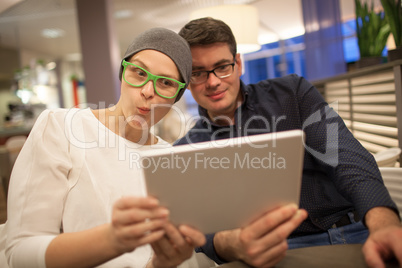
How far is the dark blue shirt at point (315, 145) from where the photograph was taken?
3.40 ft

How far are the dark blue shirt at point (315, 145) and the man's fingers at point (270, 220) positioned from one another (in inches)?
14.5

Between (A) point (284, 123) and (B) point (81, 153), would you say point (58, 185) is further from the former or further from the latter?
(A) point (284, 123)

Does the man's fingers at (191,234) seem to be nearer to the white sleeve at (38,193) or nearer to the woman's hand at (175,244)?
the woman's hand at (175,244)

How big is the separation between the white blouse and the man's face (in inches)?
17.3

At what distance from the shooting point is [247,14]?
293 cm

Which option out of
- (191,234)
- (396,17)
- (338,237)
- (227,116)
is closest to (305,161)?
(338,237)

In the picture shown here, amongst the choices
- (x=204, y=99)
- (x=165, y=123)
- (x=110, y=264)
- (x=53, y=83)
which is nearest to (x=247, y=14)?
(x=204, y=99)

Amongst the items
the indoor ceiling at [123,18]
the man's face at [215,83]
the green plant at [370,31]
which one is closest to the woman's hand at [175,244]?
the man's face at [215,83]

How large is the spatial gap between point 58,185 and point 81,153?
13cm

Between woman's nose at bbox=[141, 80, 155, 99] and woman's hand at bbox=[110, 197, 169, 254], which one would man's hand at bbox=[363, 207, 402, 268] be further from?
woman's nose at bbox=[141, 80, 155, 99]

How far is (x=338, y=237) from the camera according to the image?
4.14ft

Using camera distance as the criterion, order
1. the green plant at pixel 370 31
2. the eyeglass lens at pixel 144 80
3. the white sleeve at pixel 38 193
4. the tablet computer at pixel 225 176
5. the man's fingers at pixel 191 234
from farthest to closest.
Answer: the green plant at pixel 370 31
the eyeglass lens at pixel 144 80
the white sleeve at pixel 38 193
the man's fingers at pixel 191 234
the tablet computer at pixel 225 176

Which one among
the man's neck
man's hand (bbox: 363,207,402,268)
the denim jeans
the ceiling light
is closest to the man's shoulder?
the man's neck

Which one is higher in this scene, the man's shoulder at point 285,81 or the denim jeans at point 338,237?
the man's shoulder at point 285,81
